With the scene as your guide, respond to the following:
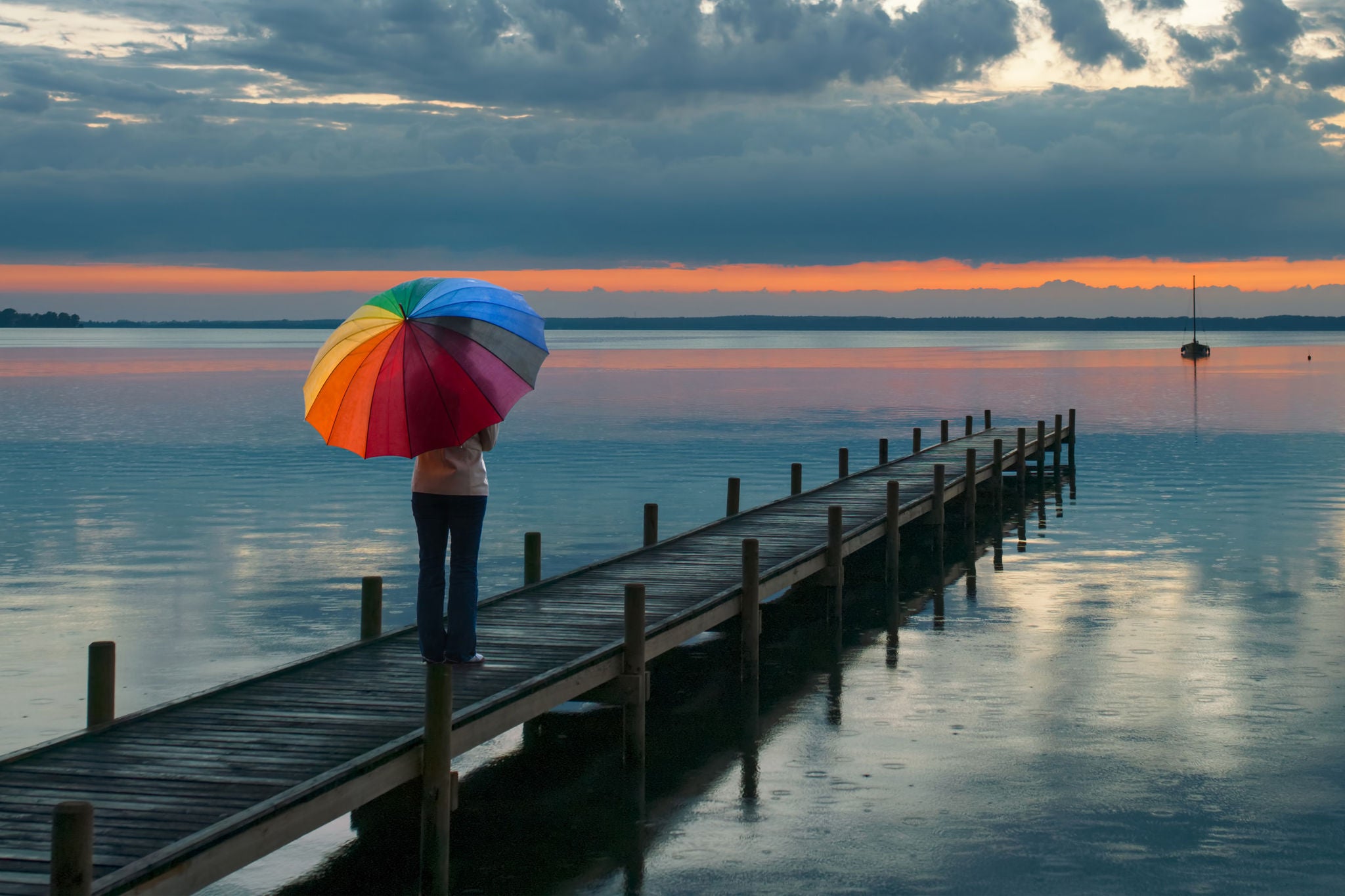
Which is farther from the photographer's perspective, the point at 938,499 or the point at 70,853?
the point at 938,499

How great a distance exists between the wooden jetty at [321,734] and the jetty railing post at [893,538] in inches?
176

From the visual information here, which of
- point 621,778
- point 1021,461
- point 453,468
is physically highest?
point 453,468

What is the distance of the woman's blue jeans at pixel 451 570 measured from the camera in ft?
32.0

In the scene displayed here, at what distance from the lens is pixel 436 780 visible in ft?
28.2

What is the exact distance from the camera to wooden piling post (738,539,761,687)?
46.3ft

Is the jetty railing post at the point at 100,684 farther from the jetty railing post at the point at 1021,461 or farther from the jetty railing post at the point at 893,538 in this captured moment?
the jetty railing post at the point at 1021,461

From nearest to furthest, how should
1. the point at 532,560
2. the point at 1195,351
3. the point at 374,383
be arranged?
the point at 374,383 → the point at 532,560 → the point at 1195,351

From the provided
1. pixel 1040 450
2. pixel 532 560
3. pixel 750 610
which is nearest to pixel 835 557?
pixel 750 610

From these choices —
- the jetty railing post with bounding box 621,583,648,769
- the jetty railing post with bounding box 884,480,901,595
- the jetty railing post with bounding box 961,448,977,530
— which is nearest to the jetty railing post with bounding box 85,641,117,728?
the jetty railing post with bounding box 621,583,648,769

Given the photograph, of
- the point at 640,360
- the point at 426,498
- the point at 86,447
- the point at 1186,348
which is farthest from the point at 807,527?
the point at 640,360

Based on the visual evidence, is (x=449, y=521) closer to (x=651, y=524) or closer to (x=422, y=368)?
(x=422, y=368)

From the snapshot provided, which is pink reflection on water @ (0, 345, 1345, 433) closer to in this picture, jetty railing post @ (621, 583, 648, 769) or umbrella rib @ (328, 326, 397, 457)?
jetty railing post @ (621, 583, 648, 769)

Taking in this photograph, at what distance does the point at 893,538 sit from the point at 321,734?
40.3 feet

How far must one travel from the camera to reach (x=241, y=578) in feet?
68.7
